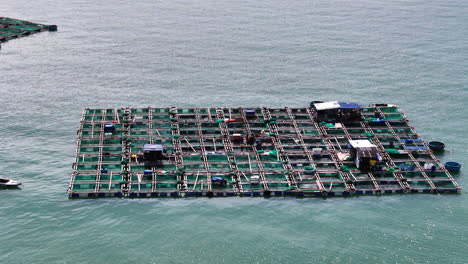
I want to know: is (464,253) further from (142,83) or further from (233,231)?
(142,83)

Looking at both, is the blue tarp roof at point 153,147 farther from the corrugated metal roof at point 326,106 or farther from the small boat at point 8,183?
the corrugated metal roof at point 326,106

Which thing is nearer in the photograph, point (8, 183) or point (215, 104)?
point (8, 183)

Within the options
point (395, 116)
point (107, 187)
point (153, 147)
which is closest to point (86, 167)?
point (107, 187)

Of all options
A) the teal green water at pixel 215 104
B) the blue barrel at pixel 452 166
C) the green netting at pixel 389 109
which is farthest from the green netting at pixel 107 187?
the green netting at pixel 389 109

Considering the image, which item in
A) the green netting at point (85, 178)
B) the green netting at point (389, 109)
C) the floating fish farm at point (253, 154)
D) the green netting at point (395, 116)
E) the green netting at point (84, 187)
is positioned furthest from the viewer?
the green netting at point (389, 109)

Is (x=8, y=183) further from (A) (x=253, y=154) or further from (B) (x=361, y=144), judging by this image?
(B) (x=361, y=144)

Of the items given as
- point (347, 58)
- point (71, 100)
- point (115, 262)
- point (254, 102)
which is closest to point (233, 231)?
point (115, 262)
